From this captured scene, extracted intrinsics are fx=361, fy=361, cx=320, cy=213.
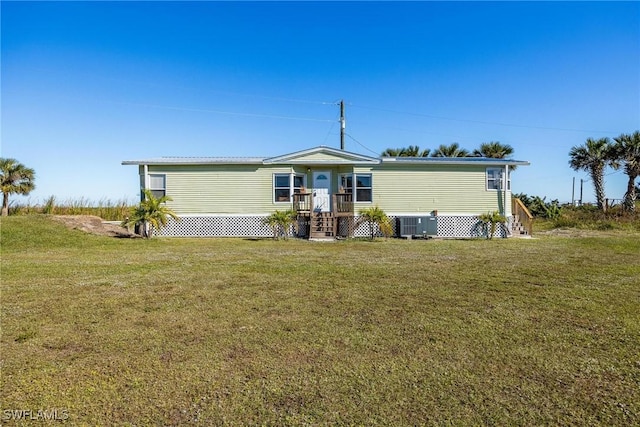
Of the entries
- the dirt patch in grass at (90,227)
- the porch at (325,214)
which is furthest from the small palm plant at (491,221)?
the dirt patch in grass at (90,227)

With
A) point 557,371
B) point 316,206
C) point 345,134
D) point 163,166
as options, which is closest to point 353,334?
point 557,371

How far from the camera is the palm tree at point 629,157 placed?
68.4 feet

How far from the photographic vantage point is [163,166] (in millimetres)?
15328

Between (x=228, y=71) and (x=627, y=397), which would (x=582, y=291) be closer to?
(x=627, y=397)

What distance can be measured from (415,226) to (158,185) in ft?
36.3

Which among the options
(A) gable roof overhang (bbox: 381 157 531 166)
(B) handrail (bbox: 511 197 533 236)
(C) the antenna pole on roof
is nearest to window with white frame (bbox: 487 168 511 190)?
(A) gable roof overhang (bbox: 381 157 531 166)

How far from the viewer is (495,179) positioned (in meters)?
16.1

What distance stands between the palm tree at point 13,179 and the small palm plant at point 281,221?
13317 mm

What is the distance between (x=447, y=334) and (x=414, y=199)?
42.3ft

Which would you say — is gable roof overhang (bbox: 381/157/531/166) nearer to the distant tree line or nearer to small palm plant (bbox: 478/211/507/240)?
small palm plant (bbox: 478/211/507/240)

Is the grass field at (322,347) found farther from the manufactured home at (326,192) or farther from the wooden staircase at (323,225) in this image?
the manufactured home at (326,192)

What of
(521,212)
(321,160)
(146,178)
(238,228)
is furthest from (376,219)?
(146,178)

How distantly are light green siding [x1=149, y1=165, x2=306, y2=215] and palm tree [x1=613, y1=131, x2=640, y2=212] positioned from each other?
20068 millimetres

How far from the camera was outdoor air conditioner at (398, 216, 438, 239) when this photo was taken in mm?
15094
